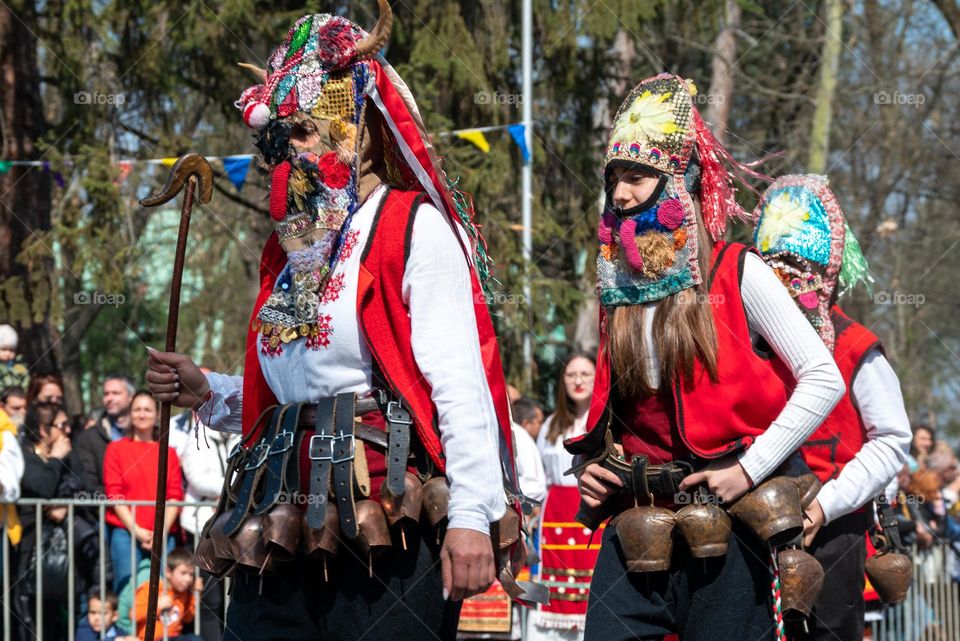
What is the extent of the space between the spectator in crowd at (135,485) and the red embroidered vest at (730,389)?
4.14m

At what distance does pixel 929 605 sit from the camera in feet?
34.3

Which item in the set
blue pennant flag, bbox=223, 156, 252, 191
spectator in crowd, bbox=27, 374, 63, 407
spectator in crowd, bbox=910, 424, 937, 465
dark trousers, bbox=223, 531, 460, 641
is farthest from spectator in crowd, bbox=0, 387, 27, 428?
spectator in crowd, bbox=910, 424, 937, 465

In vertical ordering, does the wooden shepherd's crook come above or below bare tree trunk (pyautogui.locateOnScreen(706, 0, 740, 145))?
below

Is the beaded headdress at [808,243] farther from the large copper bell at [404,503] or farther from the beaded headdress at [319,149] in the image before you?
the large copper bell at [404,503]

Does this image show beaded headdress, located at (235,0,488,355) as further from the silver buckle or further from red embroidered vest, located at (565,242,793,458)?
red embroidered vest, located at (565,242,793,458)

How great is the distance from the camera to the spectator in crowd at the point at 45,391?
29.1 feet

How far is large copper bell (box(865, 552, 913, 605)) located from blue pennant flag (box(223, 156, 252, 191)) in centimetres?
727

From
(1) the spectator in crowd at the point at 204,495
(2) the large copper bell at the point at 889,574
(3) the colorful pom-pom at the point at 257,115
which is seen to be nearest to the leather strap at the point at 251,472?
(3) the colorful pom-pom at the point at 257,115

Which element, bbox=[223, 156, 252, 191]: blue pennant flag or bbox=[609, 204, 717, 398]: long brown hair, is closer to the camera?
bbox=[609, 204, 717, 398]: long brown hair

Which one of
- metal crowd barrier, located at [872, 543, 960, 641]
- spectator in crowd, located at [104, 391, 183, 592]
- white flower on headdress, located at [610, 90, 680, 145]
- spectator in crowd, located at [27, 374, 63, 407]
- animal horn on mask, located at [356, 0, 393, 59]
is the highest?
animal horn on mask, located at [356, 0, 393, 59]

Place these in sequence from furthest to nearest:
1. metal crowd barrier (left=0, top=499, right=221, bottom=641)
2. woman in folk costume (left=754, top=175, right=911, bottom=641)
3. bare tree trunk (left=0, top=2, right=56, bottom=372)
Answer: bare tree trunk (left=0, top=2, right=56, bottom=372), metal crowd barrier (left=0, top=499, right=221, bottom=641), woman in folk costume (left=754, top=175, right=911, bottom=641)

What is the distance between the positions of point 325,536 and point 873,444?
241 cm

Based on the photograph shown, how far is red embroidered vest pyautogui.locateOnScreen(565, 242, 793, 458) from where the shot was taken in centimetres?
375
